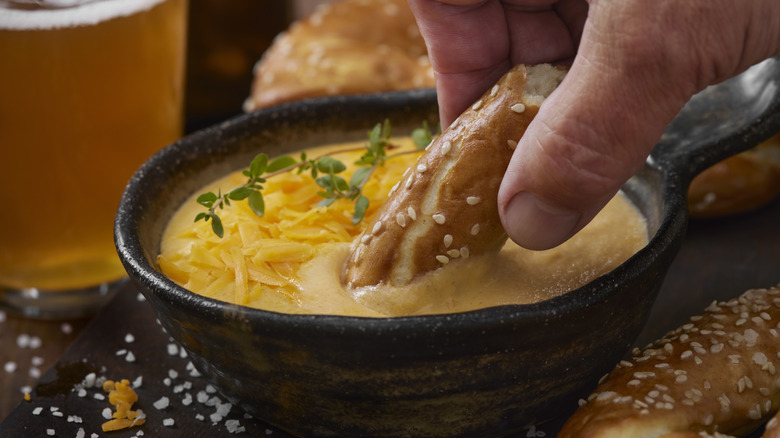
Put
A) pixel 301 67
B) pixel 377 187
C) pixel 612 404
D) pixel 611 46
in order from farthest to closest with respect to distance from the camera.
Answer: pixel 301 67 → pixel 377 187 → pixel 612 404 → pixel 611 46

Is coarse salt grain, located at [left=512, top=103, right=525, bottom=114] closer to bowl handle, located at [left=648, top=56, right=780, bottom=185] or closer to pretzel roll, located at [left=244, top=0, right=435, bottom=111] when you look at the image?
bowl handle, located at [left=648, top=56, right=780, bottom=185]

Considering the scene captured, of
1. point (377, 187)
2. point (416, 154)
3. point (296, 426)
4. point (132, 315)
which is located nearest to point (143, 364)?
point (132, 315)

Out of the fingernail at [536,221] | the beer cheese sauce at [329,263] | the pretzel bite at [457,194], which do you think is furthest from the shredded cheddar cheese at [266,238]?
the fingernail at [536,221]

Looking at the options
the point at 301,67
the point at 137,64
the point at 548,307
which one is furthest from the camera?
the point at 301,67

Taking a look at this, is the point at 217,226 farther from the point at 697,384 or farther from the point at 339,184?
the point at 697,384

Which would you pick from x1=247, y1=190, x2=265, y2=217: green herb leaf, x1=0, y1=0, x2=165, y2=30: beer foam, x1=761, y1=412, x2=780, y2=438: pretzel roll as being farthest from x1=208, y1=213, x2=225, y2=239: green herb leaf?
x1=761, y1=412, x2=780, y2=438: pretzel roll

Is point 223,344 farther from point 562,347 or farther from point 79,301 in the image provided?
point 79,301

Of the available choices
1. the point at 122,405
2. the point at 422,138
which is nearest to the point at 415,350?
A: the point at 122,405
